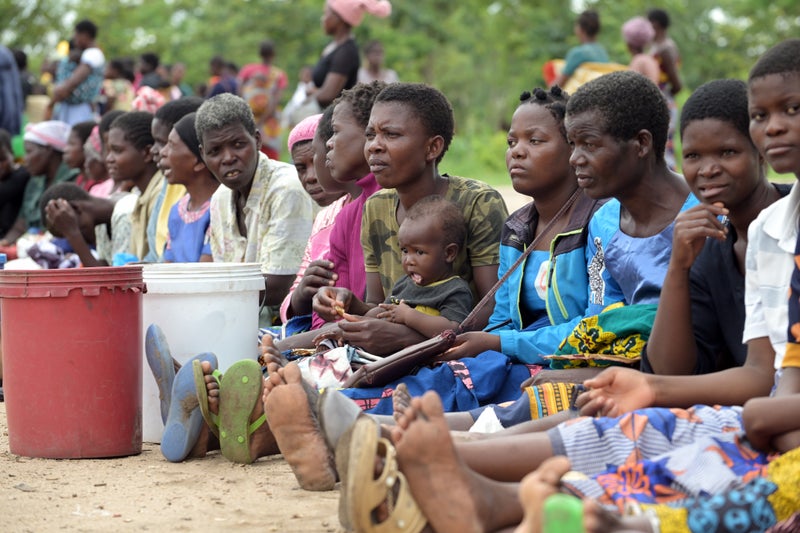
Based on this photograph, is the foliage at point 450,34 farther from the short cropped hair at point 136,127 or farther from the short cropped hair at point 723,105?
the short cropped hair at point 723,105

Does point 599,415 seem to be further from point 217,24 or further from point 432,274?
point 217,24

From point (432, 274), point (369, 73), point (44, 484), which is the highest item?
point (369, 73)

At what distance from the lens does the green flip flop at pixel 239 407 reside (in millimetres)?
4012

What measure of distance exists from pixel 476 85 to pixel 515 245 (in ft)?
74.8

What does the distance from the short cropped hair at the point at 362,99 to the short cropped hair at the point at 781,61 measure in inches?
93.4

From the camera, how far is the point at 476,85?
26.7 metres

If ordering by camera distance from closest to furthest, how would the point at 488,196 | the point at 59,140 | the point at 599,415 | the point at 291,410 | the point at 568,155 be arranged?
1. the point at 599,415
2. the point at 291,410
3. the point at 568,155
4. the point at 488,196
5. the point at 59,140

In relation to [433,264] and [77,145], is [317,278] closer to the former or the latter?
[433,264]

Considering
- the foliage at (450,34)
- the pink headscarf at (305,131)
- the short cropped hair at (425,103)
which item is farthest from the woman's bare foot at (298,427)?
the foliage at (450,34)

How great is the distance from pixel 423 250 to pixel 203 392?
3.32 feet

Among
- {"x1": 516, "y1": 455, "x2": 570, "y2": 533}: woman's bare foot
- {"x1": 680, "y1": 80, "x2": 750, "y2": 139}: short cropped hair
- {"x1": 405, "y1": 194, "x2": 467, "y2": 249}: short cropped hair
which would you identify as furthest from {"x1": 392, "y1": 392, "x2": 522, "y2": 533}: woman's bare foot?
{"x1": 405, "y1": 194, "x2": 467, "y2": 249}: short cropped hair

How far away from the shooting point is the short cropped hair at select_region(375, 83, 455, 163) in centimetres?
473

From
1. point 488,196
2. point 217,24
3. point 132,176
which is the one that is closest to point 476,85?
point 217,24

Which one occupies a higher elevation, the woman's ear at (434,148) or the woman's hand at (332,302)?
the woman's ear at (434,148)
